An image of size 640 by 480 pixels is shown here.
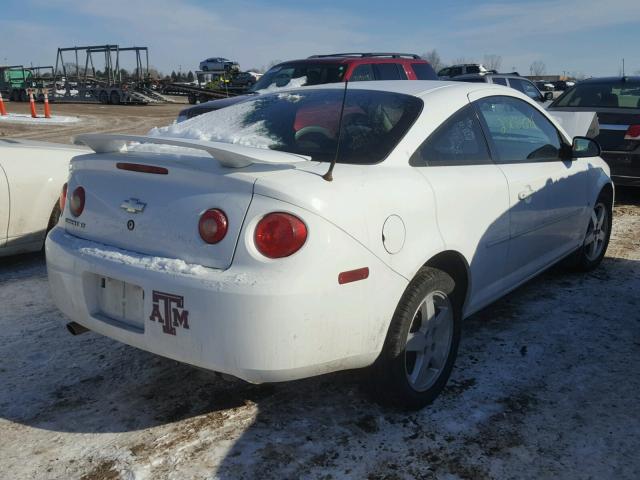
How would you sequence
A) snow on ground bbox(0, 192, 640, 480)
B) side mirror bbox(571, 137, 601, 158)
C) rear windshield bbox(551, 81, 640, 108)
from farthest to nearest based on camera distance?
1. rear windshield bbox(551, 81, 640, 108)
2. side mirror bbox(571, 137, 601, 158)
3. snow on ground bbox(0, 192, 640, 480)

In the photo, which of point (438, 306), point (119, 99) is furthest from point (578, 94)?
point (119, 99)

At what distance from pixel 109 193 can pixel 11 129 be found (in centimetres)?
1704

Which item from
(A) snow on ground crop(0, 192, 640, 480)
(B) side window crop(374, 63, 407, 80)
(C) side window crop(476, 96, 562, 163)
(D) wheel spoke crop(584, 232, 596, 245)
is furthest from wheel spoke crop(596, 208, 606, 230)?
(B) side window crop(374, 63, 407, 80)

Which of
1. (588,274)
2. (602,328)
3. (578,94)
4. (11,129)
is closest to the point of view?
(602,328)

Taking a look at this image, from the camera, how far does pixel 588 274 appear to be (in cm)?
493

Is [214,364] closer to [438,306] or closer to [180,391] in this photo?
[180,391]

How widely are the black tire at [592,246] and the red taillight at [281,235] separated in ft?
10.2

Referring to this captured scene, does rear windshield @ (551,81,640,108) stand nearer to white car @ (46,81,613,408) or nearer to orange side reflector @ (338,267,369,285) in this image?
white car @ (46,81,613,408)

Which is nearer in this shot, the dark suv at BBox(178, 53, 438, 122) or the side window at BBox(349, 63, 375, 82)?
the dark suv at BBox(178, 53, 438, 122)

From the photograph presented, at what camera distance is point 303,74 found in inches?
360

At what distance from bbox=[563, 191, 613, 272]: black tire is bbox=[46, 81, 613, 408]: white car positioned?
1387 mm

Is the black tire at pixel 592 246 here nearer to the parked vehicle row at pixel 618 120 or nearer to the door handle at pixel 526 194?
the door handle at pixel 526 194

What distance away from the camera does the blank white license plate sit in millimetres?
2512

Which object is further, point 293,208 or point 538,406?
point 538,406
